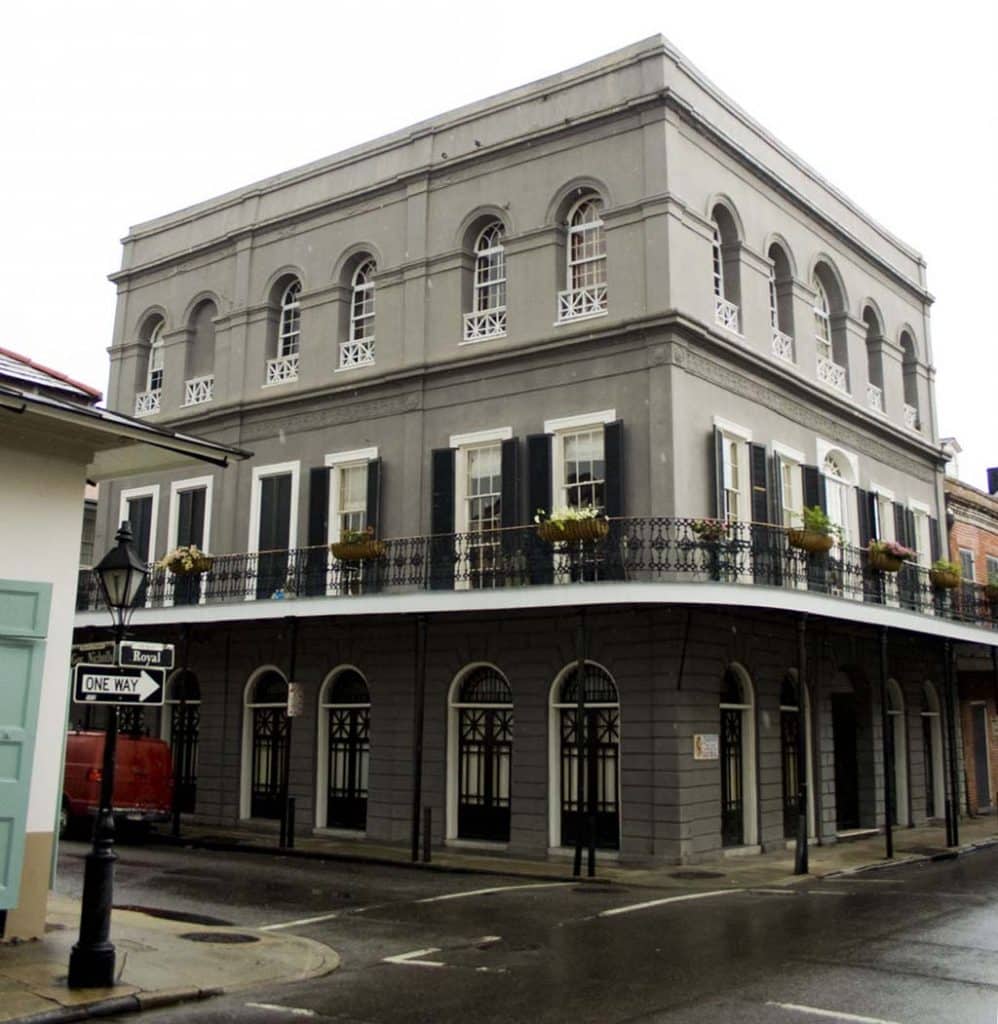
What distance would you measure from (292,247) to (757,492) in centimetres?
1018

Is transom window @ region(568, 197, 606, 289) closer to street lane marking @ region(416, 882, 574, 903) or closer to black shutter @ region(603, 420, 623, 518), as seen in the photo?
black shutter @ region(603, 420, 623, 518)

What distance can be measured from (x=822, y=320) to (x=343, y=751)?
1204 centimetres

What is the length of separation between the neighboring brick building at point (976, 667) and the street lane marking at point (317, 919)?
16.9 m

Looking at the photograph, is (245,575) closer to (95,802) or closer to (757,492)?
(95,802)

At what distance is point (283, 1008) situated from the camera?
782 cm

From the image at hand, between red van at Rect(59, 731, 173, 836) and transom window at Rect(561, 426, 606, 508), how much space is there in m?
7.82

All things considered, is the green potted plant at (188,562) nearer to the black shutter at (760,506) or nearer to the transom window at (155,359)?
the transom window at (155,359)

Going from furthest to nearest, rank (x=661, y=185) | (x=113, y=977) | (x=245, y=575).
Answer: (x=245, y=575), (x=661, y=185), (x=113, y=977)

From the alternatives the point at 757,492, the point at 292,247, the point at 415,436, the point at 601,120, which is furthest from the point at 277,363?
the point at 757,492

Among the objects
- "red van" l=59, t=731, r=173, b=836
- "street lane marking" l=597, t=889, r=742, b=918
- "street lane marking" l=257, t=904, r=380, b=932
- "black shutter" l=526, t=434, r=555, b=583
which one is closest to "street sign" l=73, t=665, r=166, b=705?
"street lane marking" l=257, t=904, r=380, b=932

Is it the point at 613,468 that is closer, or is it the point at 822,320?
the point at 613,468

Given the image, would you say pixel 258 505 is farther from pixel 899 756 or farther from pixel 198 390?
pixel 899 756

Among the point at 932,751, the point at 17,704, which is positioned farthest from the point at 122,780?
the point at 932,751

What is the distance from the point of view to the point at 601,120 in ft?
61.4
